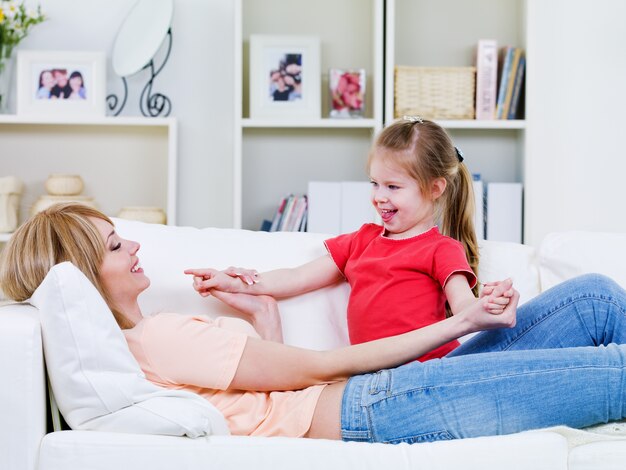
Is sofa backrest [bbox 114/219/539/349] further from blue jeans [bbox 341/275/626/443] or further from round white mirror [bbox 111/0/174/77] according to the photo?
round white mirror [bbox 111/0/174/77]

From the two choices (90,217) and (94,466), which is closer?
(94,466)

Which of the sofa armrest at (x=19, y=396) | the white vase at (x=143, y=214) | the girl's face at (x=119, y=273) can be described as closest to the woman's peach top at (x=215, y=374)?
the girl's face at (x=119, y=273)

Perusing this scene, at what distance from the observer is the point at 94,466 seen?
1.25 metres

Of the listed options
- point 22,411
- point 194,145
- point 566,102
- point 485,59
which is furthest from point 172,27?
point 22,411

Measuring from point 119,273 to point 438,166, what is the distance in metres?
0.72

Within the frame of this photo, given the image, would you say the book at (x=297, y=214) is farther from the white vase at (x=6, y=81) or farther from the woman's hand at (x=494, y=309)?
the woman's hand at (x=494, y=309)

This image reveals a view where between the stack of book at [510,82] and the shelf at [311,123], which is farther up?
the stack of book at [510,82]

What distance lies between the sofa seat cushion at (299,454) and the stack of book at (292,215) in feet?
5.70

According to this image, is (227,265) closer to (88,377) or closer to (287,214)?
(88,377)

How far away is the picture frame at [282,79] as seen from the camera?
9.70ft

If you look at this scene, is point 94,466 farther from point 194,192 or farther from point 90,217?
point 194,192

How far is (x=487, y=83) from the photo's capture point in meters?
2.96

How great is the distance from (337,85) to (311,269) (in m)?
1.33

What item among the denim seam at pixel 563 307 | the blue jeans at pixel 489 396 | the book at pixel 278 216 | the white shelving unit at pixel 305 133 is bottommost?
the blue jeans at pixel 489 396
